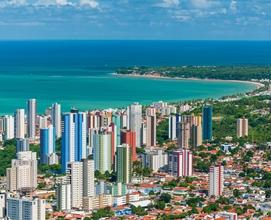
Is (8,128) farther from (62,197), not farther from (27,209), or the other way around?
(27,209)

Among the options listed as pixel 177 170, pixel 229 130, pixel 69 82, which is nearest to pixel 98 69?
pixel 69 82

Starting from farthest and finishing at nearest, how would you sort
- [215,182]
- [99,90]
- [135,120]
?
[99,90] → [135,120] → [215,182]

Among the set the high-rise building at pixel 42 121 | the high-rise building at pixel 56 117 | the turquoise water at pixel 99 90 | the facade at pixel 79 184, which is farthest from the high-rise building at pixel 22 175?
the turquoise water at pixel 99 90

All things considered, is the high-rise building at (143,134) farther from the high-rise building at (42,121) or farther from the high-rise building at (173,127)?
the high-rise building at (42,121)

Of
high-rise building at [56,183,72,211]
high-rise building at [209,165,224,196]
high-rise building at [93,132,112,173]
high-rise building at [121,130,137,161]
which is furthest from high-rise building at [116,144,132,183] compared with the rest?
high-rise building at [56,183,72,211]

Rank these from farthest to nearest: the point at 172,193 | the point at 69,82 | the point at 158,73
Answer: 1. the point at 158,73
2. the point at 69,82
3. the point at 172,193

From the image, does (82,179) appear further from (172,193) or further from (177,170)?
(177,170)

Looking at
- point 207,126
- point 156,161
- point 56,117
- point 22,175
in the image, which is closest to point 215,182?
point 156,161
